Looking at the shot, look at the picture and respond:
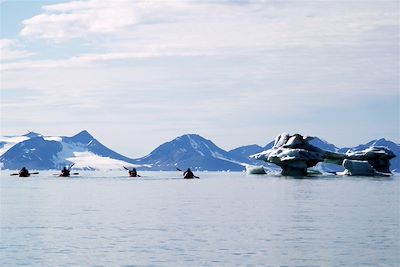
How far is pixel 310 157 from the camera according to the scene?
153500 millimetres

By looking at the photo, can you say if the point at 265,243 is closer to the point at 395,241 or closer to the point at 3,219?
the point at 395,241

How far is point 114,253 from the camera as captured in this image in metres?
39.4

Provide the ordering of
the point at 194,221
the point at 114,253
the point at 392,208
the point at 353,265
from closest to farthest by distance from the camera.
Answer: the point at 353,265
the point at 114,253
the point at 194,221
the point at 392,208

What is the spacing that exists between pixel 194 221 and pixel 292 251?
61.7 ft

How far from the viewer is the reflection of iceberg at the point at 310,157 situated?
155m

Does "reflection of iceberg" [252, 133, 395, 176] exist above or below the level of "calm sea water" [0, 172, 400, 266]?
above

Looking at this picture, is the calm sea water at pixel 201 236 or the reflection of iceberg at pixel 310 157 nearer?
the calm sea water at pixel 201 236

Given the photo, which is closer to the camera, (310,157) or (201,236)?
(201,236)

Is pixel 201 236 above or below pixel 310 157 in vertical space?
below

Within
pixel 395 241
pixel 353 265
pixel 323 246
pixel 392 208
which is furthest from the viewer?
pixel 392 208

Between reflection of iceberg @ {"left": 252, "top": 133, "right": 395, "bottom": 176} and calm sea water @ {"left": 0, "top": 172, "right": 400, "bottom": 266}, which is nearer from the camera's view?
calm sea water @ {"left": 0, "top": 172, "right": 400, "bottom": 266}

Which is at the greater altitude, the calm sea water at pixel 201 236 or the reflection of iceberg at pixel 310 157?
the reflection of iceberg at pixel 310 157

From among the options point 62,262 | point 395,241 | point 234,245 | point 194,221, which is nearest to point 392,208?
point 194,221

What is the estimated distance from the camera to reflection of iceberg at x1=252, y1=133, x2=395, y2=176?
154875mm
